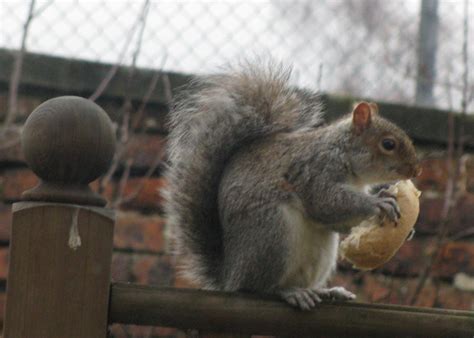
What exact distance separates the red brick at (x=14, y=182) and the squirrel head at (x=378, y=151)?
2.13 ft

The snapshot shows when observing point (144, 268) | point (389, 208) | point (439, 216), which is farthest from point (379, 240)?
point (439, 216)

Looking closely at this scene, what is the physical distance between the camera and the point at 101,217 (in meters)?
0.89

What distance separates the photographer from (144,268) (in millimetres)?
1747

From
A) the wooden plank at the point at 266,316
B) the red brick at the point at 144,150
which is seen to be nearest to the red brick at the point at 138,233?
the red brick at the point at 144,150

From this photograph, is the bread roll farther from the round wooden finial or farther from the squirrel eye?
the round wooden finial

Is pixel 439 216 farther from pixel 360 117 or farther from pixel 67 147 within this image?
pixel 67 147

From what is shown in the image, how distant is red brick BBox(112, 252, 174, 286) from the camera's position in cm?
174

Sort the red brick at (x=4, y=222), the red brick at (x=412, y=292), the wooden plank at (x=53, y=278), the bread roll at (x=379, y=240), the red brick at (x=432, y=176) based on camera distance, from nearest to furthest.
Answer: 1. the wooden plank at (x=53, y=278)
2. the bread roll at (x=379, y=240)
3. the red brick at (x=4, y=222)
4. the red brick at (x=412, y=292)
5. the red brick at (x=432, y=176)

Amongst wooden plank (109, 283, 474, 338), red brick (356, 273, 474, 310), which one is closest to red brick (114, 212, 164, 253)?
red brick (356, 273, 474, 310)

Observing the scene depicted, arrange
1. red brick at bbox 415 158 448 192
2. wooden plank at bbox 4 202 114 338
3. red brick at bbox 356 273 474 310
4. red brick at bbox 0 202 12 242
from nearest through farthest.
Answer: wooden plank at bbox 4 202 114 338 < red brick at bbox 0 202 12 242 < red brick at bbox 356 273 474 310 < red brick at bbox 415 158 448 192

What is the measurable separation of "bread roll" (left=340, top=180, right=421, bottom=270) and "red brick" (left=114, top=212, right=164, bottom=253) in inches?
24.2

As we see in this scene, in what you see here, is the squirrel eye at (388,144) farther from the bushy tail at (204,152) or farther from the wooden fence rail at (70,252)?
the wooden fence rail at (70,252)

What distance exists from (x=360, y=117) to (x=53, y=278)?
0.71m

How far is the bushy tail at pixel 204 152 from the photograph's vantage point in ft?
4.07
